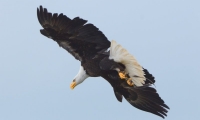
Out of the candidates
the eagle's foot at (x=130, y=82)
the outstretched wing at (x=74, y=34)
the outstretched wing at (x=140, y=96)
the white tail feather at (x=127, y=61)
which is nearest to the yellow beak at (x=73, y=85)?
the outstretched wing at (x=74, y=34)

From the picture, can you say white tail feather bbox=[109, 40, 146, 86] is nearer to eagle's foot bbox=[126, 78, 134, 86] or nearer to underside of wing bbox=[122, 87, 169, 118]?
eagle's foot bbox=[126, 78, 134, 86]

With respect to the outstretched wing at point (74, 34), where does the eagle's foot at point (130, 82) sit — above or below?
below

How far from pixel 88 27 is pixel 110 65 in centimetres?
77

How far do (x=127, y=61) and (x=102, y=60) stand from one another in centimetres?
55

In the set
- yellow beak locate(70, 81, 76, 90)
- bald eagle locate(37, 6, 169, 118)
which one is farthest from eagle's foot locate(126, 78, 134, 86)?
yellow beak locate(70, 81, 76, 90)

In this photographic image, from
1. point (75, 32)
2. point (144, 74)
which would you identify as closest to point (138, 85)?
point (144, 74)

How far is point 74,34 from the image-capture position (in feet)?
65.5

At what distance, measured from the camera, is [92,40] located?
1986 cm

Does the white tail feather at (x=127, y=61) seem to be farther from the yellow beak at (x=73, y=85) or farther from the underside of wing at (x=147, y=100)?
the yellow beak at (x=73, y=85)

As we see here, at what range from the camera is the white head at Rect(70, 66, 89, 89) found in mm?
20172

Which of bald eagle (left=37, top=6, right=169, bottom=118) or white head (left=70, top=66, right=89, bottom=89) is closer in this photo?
bald eagle (left=37, top=6, right=169, bottom=118)

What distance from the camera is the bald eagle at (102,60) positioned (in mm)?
19500

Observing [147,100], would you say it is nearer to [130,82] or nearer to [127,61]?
[130,82]

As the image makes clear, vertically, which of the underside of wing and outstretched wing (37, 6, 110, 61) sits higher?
outstretched wing (37, 6, 110, 61)
